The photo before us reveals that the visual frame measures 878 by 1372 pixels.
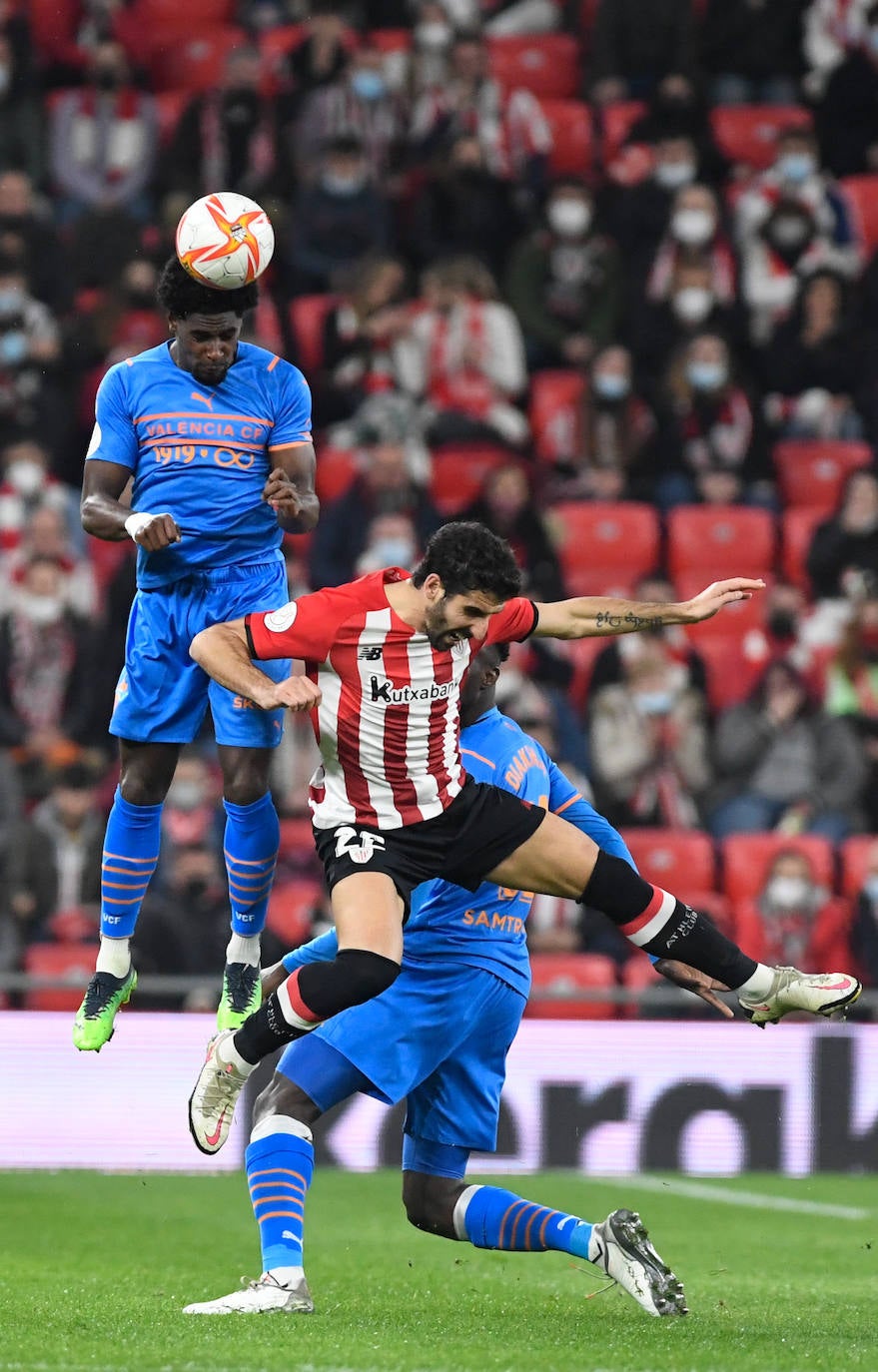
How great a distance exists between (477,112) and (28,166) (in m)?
3.35

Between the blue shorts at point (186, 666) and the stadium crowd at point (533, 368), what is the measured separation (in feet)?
16.0

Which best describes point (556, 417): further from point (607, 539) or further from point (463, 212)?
point (463, 212)

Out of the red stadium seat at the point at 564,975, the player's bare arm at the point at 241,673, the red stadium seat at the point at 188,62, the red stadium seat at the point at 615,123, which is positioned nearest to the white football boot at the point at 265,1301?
the player's bare arm at the point at 241,673

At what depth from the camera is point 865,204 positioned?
1695 centimetres

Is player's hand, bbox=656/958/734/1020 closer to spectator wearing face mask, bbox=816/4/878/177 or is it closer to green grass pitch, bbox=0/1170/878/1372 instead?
green grass pitch, bbox=0/1170/878/1372

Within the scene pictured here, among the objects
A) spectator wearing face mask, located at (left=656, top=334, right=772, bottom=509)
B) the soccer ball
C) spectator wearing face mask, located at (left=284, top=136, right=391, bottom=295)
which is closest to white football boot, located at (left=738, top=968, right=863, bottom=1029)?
the soccer ball

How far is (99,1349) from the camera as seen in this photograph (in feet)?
18.7

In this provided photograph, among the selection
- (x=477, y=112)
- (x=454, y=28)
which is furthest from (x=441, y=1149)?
(x=454, y=28)

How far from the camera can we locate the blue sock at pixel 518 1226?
6730 millimetres

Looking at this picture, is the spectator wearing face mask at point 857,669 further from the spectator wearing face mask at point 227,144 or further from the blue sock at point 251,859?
the blue sock at point 251,859

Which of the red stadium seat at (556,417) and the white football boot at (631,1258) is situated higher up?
the red stadium seat at (556,417)

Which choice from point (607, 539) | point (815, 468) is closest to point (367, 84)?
point (607, 539)

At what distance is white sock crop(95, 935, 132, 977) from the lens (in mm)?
7500

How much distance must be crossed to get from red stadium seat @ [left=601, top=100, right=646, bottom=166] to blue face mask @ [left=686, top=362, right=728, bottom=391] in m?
2.35
